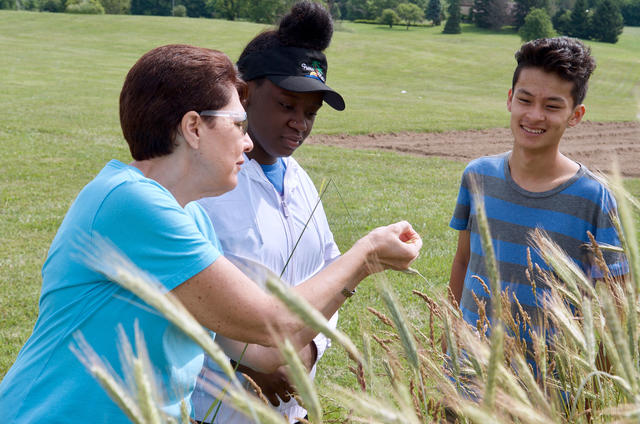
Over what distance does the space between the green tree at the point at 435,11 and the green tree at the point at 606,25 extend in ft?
171

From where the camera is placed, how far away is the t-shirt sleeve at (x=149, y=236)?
5.17 feet

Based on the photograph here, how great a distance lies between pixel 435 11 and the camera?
311 feet

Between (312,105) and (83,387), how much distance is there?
143cm

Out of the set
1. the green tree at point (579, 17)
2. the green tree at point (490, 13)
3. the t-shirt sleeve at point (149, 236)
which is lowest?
the green tree at point (490, 13)

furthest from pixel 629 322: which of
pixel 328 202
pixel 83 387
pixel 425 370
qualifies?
pixel 83 387

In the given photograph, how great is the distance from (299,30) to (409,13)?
9458 cm

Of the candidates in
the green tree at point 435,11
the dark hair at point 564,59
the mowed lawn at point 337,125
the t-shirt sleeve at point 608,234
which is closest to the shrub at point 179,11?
the green tree at point 435,11

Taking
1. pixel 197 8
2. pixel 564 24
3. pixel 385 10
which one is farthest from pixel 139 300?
pixel 197 8

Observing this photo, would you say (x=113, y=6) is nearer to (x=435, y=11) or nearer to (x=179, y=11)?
(x=179, y=11)

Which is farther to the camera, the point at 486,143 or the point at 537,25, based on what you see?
the point at 537,25

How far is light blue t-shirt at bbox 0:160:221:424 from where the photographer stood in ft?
5.18

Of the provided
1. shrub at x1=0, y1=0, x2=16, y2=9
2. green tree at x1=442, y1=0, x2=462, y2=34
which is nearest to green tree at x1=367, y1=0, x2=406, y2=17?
green tree at x1=442, y1=0, x2=462, y2=34

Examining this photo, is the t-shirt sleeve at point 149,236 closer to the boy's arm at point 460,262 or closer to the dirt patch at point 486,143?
the boy's arm at point 460,262

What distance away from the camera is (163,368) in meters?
1.63
